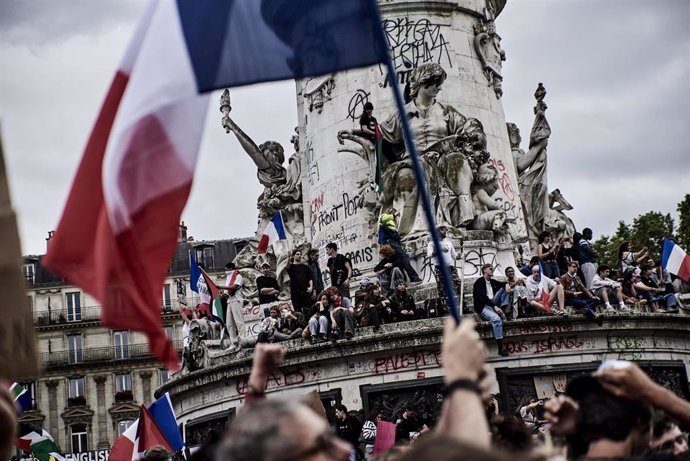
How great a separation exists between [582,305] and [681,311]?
10.2 feet

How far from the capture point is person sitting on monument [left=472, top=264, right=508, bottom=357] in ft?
73.9

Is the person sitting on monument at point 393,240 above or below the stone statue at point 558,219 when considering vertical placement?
below

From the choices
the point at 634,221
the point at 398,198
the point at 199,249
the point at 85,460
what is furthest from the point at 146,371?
the point at 398,198

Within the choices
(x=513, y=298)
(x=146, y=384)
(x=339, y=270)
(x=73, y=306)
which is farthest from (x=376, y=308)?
(x=73, y=306)

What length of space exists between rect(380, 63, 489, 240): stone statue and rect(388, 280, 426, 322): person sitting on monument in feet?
8.80

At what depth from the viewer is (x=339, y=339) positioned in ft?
77.6

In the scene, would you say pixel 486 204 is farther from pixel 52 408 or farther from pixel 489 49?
pixel 52 408

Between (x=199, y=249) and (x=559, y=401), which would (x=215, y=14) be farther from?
(x=199, y=249)

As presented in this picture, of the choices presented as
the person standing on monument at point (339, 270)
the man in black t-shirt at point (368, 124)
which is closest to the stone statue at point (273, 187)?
the man in black t-shirt at point (368, 124)

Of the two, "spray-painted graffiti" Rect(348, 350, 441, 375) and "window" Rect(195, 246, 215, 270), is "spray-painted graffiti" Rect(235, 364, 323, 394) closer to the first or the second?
→ "spray-painted graffiti" Rect(348, 350, 441, 375)

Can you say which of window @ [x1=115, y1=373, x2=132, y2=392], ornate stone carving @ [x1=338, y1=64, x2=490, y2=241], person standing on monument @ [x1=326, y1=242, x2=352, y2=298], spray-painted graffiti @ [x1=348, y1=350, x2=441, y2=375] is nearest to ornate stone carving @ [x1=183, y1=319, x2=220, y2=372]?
person standing on monument @ [x1=326, y1=242, x2=352, y2=298]

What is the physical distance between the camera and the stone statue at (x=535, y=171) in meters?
30.4

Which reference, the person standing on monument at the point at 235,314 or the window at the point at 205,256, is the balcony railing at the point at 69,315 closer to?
the window at the point at 205,256

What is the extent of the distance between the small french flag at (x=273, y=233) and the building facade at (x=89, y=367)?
34735 mm
